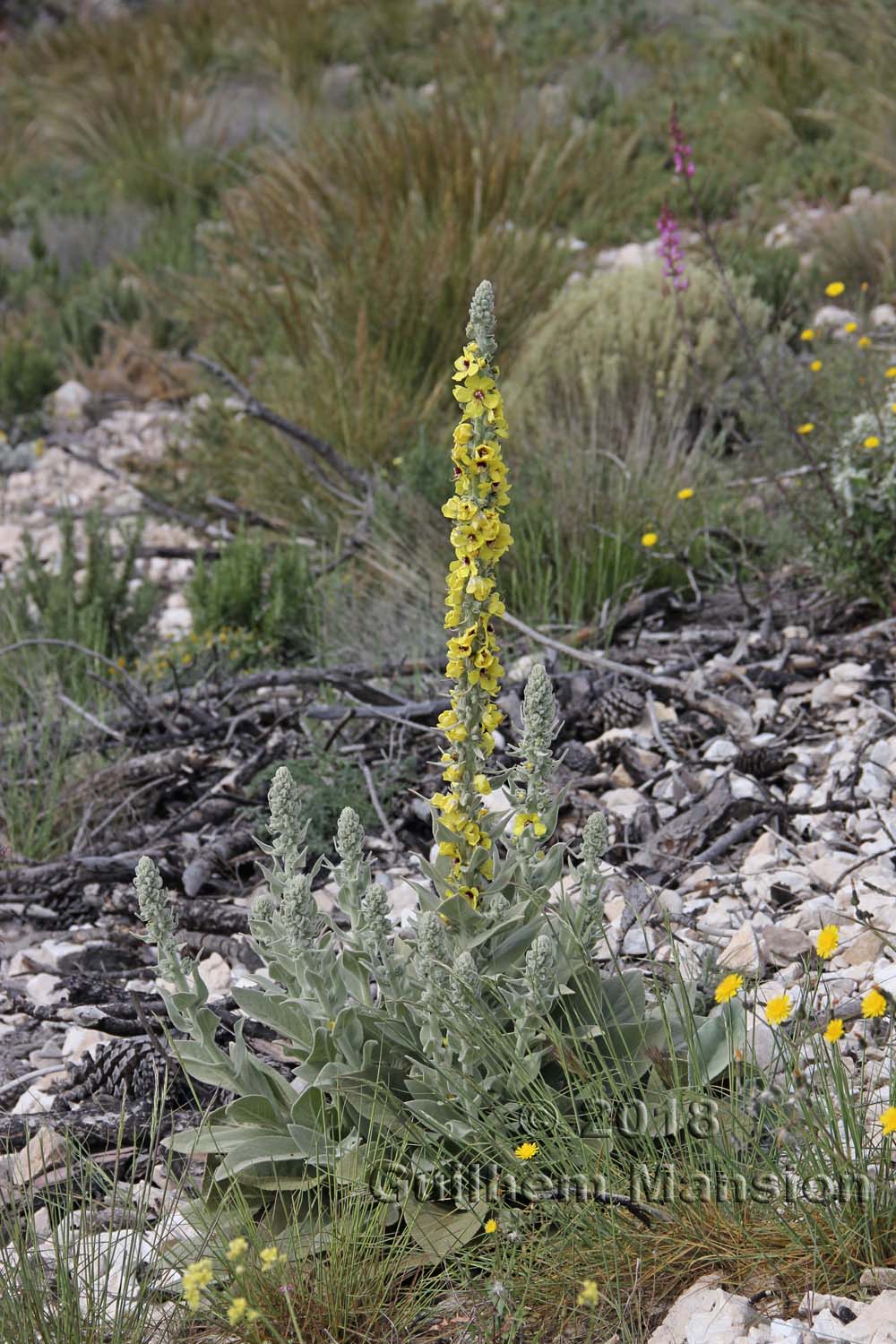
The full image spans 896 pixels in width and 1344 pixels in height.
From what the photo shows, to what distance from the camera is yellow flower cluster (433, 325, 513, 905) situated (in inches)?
59.9

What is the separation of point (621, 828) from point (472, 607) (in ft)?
3.67

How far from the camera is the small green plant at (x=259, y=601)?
12.2 ft

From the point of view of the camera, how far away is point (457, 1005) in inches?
63.8

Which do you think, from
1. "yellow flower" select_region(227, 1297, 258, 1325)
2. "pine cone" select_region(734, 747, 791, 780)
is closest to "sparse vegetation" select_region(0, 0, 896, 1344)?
"yellow flower" select_region(227, 1297, 258, 1325)

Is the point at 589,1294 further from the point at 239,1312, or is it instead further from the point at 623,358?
the point at 623,358

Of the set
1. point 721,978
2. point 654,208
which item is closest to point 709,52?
point 654,208

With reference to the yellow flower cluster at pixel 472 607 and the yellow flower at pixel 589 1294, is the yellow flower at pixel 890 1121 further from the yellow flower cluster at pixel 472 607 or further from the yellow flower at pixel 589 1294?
the yellow flower cluster at pixel 472 607

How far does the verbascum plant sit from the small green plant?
6.79ft

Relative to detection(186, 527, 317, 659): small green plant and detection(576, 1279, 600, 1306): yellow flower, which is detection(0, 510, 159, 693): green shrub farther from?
detection(576, 1279, 600, 1306): yellow flower

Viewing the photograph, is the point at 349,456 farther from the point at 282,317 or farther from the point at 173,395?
the point at 173,395

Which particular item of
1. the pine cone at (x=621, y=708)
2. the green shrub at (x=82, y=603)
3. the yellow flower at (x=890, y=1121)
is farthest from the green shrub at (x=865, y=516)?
the green shrub at (x=82, y=603)

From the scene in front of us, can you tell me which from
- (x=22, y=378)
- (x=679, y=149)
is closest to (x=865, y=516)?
(x=679, y=149)

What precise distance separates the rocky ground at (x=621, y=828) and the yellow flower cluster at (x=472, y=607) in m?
0.42

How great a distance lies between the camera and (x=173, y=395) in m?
6.18
